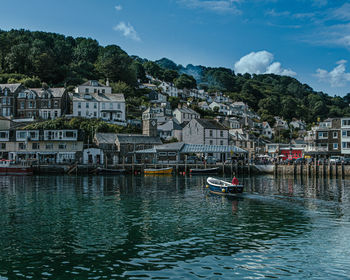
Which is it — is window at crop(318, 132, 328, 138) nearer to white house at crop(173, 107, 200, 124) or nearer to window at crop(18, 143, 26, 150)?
white house at crop(173, 107, 200, 124)

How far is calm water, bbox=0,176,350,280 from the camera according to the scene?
16172 millimetres

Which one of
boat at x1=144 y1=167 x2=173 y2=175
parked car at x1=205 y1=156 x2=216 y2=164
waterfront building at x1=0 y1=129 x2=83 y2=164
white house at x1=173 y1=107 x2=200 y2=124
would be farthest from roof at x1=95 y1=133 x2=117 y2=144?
white house at x1=173 y1=107 x2=200 y2=124

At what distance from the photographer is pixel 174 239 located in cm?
2147

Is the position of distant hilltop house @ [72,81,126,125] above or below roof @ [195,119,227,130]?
above

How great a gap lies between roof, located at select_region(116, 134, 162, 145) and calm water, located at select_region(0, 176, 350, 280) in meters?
50.1

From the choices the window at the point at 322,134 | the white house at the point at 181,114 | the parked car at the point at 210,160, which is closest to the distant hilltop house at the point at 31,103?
the white house at the point at 181,114

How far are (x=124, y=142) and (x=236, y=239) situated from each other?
67.2 meters

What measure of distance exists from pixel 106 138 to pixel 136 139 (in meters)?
7.27

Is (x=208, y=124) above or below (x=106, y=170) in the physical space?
above

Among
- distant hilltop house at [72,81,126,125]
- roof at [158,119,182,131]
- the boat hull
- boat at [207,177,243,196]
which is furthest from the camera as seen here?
roof at [158,119,182,131]

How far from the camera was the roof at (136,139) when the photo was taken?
87.1 meters

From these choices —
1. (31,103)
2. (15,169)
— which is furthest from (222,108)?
(15,169)

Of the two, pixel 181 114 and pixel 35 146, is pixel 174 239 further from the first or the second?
pixel 181 114

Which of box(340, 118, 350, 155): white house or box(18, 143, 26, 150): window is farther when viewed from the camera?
box(18, 143, 26, 150): window
